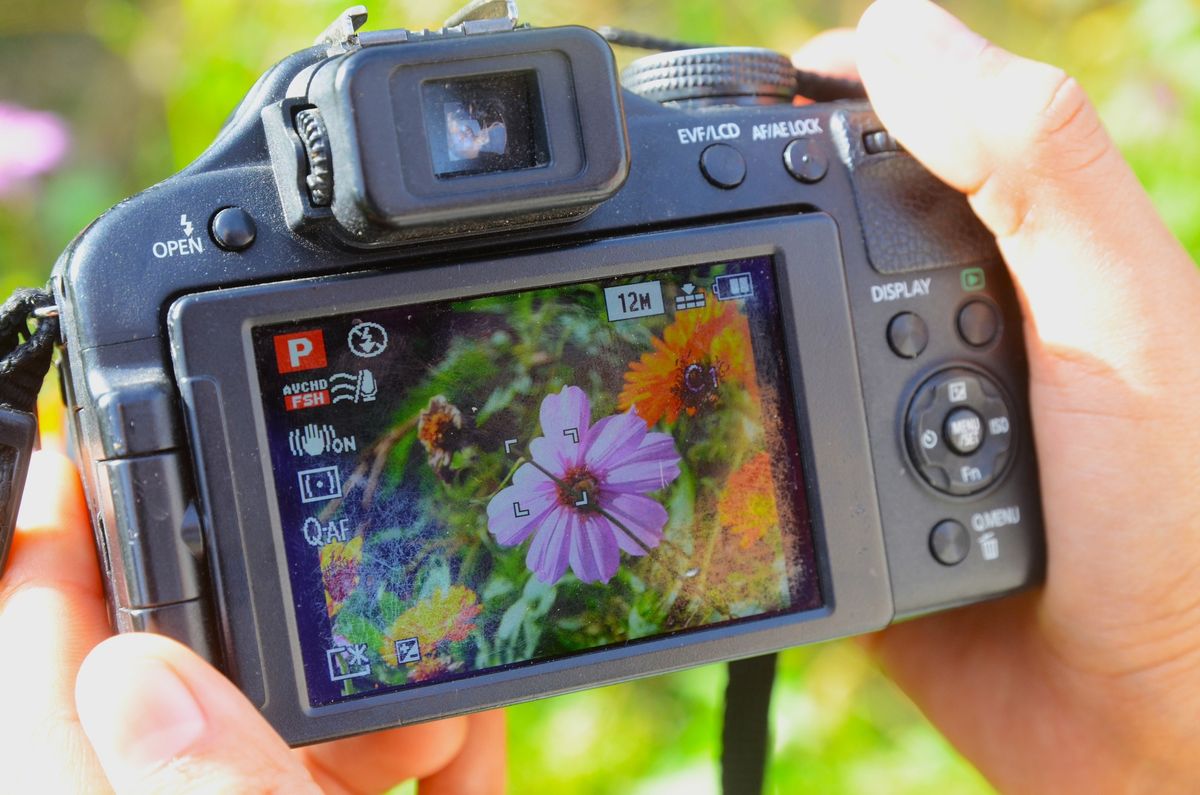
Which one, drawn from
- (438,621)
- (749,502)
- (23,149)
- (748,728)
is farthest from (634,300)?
(23,149)

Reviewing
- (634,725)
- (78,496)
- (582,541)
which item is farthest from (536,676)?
(634,725)

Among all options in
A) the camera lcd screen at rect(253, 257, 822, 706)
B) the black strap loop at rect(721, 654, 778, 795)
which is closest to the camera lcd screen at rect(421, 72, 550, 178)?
the camera lcd screen at rect(253, 257, 822, 706)

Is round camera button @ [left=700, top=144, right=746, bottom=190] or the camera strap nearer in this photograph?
→ the camera strap

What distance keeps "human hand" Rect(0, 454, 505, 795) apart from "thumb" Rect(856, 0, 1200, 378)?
77 centimetres

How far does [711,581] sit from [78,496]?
613 mm

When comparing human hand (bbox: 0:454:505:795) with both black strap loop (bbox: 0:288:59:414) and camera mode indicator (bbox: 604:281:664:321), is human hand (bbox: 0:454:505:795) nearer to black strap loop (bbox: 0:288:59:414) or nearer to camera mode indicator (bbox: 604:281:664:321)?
black strap loop (bbox: 0:288:59:414)

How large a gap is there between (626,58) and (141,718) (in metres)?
1.76

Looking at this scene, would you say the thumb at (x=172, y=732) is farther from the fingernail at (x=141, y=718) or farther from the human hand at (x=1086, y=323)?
the human hand at (x=1086, y=323)

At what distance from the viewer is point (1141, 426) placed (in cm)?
108

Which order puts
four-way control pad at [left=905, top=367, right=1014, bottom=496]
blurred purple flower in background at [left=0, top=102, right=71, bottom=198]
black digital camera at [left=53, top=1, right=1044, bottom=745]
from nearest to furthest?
black digital camera at [left=53, top=1, right=1044, bottom=745] < four-way control pad at [left=905, top=367, right=1014, bottom=496] < blurred purple flower in background at [left=0, top=102, right=71, bottom=198]

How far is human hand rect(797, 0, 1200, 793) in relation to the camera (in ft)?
3.47

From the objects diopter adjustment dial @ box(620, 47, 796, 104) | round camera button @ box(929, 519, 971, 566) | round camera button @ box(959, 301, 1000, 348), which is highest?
diopter adjustment dial @ box(620, 47, 796, 104)

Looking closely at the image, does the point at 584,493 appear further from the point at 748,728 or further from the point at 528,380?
the point at 748,728

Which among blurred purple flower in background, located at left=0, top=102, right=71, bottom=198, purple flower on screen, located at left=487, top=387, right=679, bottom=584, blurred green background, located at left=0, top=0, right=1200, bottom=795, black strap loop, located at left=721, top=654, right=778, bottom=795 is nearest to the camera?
purple flower on screen, located at left=487, top=387, right=679, bottom=584
